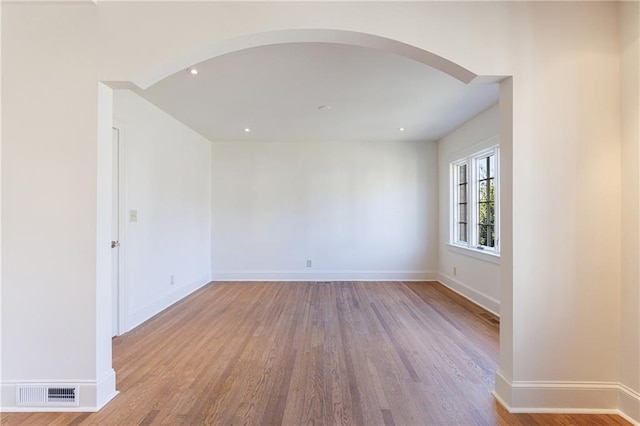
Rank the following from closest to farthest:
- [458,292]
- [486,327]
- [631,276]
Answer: [631,276] < [486,327] < [458,292]

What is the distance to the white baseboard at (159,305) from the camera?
11.2 ft

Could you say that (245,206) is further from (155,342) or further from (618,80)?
(618,80)

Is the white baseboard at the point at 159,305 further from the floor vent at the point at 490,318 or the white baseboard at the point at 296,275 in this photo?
the floor vent at the point at 490,318

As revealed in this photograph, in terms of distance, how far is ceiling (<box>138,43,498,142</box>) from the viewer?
8.66 feet

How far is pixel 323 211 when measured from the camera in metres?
5.77

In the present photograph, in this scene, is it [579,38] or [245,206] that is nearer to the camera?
[579,38]

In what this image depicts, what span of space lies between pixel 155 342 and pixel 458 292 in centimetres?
420

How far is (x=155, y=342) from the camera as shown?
3023mm

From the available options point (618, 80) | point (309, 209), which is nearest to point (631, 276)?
point (618, 80)

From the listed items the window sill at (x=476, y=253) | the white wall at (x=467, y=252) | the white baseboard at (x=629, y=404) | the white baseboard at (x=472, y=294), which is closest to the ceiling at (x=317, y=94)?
the white wall at (x=467, y=252)

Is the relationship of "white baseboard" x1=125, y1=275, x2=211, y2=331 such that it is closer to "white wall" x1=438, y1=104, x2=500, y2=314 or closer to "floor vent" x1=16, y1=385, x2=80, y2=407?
"floor vent" x1=16, y1=385, x2=80, y2=407

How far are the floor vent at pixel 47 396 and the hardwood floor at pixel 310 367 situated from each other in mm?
74

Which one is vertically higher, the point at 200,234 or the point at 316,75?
the point at 316,75

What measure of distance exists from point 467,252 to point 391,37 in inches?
141
